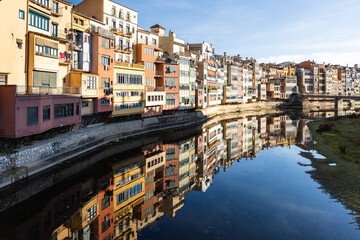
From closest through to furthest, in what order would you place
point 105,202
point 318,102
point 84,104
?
point 105,202 < point 84,104 < point 318,102

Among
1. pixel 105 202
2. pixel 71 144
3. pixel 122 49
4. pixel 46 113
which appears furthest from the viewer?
pixel 122 49

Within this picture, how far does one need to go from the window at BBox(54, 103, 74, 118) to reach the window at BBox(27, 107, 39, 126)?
12.4 ft

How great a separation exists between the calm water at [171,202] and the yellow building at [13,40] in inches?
437

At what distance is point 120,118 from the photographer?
46.9 m

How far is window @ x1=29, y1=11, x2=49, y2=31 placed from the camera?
30656 millimetres

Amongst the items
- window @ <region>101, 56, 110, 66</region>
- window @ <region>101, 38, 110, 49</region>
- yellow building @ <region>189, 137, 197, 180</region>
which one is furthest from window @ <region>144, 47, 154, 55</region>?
yellow building @ <region>189, 137, 197, 180</region>

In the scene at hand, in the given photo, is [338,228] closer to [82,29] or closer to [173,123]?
[82,29]

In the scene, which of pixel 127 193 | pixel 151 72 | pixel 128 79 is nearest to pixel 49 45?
pixel 128 79

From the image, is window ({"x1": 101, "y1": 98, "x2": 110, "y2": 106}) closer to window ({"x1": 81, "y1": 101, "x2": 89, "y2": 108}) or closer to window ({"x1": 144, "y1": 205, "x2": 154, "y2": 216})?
window ({"x1": 81, "y1": 101, "x2": 89, "y2": 108})

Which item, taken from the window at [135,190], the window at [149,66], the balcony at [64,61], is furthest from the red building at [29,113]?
the window at [149,66]

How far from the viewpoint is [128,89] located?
47656 millimetres

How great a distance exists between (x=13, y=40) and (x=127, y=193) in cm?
1942

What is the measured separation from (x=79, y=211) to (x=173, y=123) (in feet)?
131

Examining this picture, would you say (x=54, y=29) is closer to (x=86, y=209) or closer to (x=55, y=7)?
(x=55, y=7)
